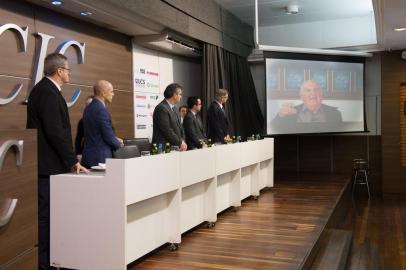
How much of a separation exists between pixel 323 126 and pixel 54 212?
6006 mm

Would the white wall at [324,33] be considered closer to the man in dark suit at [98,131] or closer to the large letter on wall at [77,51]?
the large letter on wall at [77,51]

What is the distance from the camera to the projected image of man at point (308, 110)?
7.71 meters

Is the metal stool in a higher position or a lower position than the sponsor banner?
lower

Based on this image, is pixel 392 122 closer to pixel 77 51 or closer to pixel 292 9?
pixel 292 9

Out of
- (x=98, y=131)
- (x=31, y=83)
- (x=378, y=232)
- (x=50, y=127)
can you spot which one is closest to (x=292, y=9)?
(x=378, y=232)

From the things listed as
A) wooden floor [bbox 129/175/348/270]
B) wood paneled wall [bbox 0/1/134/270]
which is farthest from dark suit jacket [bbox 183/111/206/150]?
wood paneled wall [bbox 0/1/134/270]

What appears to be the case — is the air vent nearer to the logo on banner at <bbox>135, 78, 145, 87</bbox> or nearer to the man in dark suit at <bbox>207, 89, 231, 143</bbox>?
the logo on banner at <bbox>135, 78, 145, 87</bbox>

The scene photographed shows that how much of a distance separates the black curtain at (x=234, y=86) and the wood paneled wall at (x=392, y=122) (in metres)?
2.33

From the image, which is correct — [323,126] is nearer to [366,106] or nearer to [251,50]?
[366,106]

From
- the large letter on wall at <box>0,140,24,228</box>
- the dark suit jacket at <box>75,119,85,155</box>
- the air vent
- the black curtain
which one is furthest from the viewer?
the black curtain

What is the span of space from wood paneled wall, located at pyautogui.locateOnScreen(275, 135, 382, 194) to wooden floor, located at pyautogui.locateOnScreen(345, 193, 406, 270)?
62 centimetres

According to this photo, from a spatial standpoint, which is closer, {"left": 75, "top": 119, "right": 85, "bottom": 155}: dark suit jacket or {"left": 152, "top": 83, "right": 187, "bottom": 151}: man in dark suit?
{"left": 152, "top": 83, "right": 187, "bottom": 151}: man in dark suit

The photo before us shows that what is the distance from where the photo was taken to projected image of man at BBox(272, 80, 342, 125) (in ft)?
25.3

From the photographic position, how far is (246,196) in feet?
16.6
